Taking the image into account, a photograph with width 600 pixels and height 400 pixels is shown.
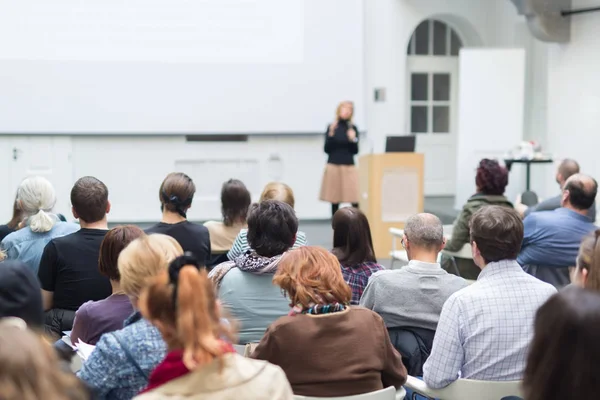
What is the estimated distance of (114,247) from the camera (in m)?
2.57

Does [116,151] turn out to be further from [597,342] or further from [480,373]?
[597,342]

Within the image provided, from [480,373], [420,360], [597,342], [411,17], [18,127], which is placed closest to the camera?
[597,342]

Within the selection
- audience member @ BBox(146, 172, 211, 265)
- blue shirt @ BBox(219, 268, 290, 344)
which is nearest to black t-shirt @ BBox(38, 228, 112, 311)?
audience member @ BBox(146, 172, 211, 265)

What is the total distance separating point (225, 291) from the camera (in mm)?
2793

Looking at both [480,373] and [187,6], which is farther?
[187,6]

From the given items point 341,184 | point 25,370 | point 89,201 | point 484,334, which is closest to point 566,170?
point 484,334

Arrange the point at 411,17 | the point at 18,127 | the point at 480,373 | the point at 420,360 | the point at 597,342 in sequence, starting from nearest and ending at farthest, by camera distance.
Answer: the point at 597,342 → the point at 480,373 → the point at 420,360 → the point at 18,127 → the point at 411,17

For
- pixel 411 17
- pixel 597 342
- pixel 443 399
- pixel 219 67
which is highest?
pixel 411 17

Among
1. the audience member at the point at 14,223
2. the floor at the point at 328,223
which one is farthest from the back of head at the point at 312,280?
the floor at the point at 328,223

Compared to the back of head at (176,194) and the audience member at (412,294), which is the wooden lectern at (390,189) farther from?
the audience member at (412,294)

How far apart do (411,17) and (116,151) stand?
4119 mm

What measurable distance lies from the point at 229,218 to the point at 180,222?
0.50 meters

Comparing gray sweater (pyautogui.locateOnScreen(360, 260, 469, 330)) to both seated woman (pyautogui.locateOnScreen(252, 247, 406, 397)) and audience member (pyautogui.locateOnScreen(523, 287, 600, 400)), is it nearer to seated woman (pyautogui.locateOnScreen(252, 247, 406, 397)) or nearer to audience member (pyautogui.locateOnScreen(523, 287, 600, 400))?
seated woman (pyautogui.locateOnScreen(252, 247, 406, 397))

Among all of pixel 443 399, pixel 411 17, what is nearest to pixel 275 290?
pixel 443 399
